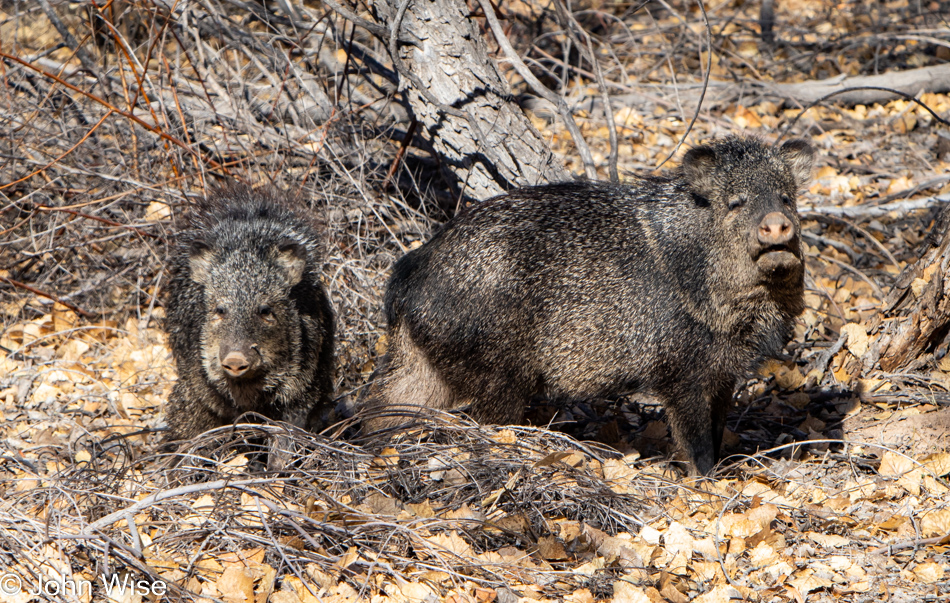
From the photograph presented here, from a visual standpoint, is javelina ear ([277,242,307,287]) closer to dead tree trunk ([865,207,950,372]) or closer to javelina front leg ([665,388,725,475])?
javelina front leg ([665,388,725,475])

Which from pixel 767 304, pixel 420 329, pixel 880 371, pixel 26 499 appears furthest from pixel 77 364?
pixel 880 371

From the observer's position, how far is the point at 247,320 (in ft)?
11.2

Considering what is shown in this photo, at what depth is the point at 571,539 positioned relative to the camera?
3.04 m

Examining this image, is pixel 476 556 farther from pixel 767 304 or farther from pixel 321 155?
pixel 321 155

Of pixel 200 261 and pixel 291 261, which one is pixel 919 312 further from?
pixel 200 261

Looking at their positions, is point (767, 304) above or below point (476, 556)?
above

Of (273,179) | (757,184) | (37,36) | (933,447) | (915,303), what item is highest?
(37,36)

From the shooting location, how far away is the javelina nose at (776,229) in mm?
3211

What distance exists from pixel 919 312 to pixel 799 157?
3.38 feet

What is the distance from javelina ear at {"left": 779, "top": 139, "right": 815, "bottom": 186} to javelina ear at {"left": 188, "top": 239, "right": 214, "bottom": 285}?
2416 mm

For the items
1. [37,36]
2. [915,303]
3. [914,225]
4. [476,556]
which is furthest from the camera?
[37,36]

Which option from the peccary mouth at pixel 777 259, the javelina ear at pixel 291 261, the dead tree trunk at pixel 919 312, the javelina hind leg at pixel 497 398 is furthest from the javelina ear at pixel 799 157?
the javelina ear at pixel 291 261

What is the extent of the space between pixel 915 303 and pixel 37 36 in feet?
23.2

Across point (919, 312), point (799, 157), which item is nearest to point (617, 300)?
point (799, 157)
